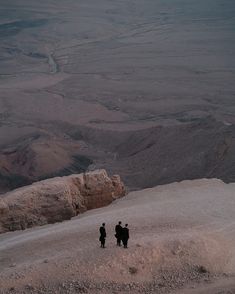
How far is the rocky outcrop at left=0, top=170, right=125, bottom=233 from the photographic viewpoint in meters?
13.5

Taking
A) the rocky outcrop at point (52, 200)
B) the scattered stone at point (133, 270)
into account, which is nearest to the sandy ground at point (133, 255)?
the scattered stone at point (133, 270)

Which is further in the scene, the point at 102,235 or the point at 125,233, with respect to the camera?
the point at 102,235

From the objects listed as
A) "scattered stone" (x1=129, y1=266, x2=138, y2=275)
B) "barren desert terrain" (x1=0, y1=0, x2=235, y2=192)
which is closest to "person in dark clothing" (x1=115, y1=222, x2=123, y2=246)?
"scattered stone" (x1=129, y1=266, x2=138, y2=275)

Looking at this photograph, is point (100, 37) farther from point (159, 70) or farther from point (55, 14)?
point (159, 70)

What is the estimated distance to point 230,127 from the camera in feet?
84.0

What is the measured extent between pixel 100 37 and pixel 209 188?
6219cm

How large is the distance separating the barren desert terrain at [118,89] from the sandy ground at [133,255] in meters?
8.11

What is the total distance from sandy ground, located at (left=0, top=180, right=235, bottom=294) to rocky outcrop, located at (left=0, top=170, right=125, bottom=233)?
2.43 feet

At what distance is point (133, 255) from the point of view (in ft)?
31.1

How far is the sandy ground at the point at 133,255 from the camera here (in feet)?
29.4

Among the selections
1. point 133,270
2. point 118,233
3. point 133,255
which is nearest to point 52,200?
point 118,233

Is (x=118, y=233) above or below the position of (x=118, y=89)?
above

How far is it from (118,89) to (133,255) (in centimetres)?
3980

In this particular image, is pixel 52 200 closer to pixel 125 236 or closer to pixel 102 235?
pixel 102 235
